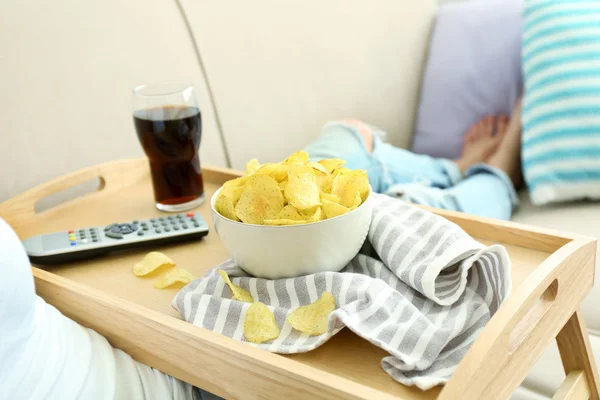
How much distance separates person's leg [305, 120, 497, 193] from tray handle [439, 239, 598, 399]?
58cm

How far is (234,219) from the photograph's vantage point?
63cm

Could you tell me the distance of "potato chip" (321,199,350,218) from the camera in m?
0.61

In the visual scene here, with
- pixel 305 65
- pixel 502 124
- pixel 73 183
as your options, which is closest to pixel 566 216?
pixel 502 124

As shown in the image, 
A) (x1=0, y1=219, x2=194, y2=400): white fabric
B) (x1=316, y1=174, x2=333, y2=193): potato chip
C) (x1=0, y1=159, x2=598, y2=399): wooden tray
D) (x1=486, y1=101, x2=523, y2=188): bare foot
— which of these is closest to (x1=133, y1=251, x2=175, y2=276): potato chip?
(x1=0, y1=159, x2=598, y2=399): wooden tray

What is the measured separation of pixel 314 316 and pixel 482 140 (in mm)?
1076

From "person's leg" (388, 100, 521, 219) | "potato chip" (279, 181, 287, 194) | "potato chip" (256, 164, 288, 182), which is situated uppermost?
"potato chip" (256, 164, 288, 182)

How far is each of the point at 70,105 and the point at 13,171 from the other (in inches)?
6.1

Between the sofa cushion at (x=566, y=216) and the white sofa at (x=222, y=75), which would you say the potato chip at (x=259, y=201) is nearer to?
the white sofa at (x=222, y=75)

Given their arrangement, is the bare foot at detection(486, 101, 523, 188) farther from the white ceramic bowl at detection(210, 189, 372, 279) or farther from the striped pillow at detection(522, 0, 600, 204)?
the white ceramic bowl at detection(210, 189, 372, 279)

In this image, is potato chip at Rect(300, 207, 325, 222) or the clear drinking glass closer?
potato chip at Rect(300, 207, 325, 222)

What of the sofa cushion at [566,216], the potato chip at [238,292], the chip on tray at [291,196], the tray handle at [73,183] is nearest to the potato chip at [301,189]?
the chip on tray at [291,196]

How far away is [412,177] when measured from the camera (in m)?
1.33

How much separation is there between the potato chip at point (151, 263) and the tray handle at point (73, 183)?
0.27m

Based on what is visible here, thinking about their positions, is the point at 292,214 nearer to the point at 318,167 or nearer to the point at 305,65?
the point at 318,167
